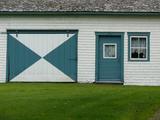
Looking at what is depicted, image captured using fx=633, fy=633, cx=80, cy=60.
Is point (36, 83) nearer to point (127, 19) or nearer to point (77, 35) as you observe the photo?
point (77, 35)

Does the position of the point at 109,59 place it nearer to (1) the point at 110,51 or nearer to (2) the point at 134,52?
(1) the point at 110,51

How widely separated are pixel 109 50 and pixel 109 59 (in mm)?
462

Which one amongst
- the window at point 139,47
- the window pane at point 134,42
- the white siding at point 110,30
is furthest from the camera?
the window pane at point 134,42

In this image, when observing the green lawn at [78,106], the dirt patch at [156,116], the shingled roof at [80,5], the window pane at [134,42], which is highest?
the shingled roof at [80,5]

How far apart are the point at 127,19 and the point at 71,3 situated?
9.30 ft

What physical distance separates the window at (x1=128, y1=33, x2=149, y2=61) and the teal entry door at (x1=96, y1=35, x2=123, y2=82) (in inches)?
20.9

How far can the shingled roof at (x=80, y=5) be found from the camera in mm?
29750

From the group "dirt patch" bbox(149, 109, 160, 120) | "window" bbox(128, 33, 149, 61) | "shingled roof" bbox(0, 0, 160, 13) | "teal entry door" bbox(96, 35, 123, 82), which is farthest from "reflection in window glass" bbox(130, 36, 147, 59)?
"dirt patch" bbox(149, 109, 160, 120)

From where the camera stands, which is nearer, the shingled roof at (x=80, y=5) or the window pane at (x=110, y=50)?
the shingled roof at (x=80, y=5)

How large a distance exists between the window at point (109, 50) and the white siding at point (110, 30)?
20.3 inches

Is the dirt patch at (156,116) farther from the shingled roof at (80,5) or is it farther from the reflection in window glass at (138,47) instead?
the shingled roof at (80,5)

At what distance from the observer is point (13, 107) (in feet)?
56.1

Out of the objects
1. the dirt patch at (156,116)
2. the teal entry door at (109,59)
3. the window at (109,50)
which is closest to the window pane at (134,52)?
the teal entry door at (109,59)

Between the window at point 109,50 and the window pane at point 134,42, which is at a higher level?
the window pane at point 134,42
